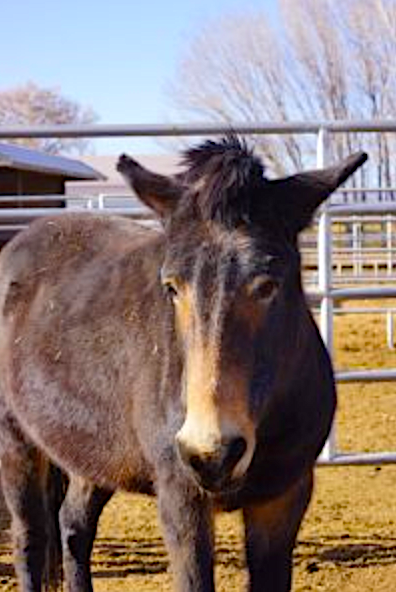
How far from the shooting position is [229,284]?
8.17 feet

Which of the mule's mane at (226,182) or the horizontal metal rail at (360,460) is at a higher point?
the mule's mane at (226,182)

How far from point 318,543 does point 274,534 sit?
1838 millimetres

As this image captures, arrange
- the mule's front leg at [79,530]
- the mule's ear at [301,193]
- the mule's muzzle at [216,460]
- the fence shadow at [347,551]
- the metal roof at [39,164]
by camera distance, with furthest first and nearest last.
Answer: the metal roof at [39,164]
the fence shadow at [347,551]
the mule's front leg at [79,530]
the mule's ear at [301,193]
the mule's muzzle at [216,460]

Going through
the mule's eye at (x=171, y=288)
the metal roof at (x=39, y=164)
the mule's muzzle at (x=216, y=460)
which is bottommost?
the mule's muzzle at (x=216, y=460)

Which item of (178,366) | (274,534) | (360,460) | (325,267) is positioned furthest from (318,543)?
(178,366)

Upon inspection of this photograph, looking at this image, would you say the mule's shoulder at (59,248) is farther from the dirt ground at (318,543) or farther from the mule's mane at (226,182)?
the dirt ground at (318,543)

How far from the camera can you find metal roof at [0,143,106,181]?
57.5ft

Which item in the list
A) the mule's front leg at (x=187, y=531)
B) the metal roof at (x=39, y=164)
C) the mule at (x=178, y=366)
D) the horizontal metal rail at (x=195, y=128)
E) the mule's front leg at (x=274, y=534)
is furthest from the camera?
Result: the metal roof at (x=39, y=164)

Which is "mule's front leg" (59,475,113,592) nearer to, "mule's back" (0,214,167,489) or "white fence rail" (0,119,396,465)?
"mule's back" (0,214,167,489)

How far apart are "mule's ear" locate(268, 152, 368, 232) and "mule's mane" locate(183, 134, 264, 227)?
72 millimetres

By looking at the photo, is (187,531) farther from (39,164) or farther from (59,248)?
(39,164)

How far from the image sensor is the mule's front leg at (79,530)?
397 cm

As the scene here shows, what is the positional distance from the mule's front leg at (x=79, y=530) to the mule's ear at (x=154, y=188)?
1474 millimetres

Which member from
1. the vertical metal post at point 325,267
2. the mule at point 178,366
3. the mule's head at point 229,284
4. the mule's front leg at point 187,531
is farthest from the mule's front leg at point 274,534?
the vertical metal post at point 325,267
